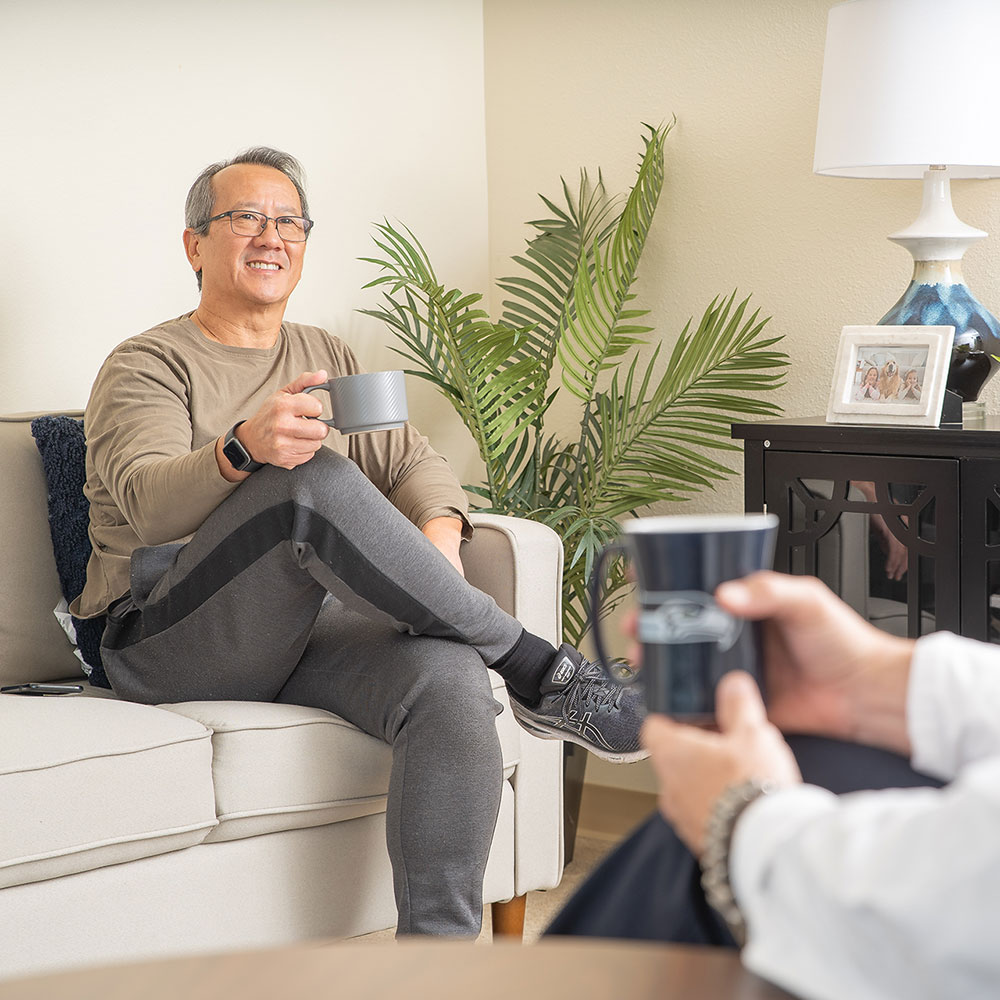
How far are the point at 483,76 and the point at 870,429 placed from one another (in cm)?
155

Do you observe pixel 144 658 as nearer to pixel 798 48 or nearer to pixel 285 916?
pixel 285 916

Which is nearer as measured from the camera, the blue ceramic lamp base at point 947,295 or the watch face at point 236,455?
the watch face at point 236,455

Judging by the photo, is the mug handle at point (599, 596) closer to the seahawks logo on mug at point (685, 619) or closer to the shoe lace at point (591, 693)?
the seahawks logo on mug at point (685, 619)

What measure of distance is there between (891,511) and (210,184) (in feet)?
4.01

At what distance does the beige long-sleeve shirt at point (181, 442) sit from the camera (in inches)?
66.9

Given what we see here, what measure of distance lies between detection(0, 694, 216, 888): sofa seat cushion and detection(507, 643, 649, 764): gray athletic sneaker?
46 cm

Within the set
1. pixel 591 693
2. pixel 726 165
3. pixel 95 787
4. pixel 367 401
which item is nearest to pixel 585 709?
pixel 591 693

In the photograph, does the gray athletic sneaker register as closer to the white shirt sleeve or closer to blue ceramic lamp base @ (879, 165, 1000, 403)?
blue ceramic lamp base @ (879, 165, 1000, 403)

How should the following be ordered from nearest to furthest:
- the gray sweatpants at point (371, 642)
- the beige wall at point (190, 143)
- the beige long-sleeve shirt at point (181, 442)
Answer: the gray sweatpants at point (371, 642) → the beige long-sleeve shirt at point (181, 442) → the beige wall at point (190, 143)

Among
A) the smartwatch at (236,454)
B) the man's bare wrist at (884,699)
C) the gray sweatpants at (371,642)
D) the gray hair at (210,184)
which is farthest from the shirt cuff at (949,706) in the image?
the gray hair at (210,184)

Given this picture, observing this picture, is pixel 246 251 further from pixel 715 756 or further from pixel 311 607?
pixel 715 756

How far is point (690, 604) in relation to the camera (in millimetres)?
656

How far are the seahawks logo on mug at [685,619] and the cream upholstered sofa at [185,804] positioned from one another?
1.01m

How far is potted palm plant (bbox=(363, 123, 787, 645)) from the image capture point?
2396mm
